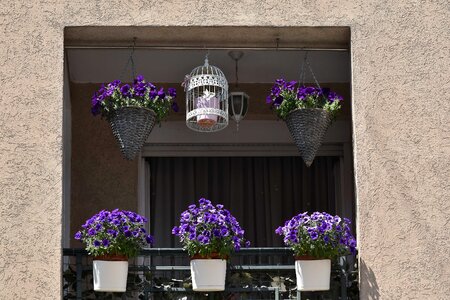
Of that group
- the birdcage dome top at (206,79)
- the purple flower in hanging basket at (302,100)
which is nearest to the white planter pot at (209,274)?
the purple flower in hanging basket at (302,100)

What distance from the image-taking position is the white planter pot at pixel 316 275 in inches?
366

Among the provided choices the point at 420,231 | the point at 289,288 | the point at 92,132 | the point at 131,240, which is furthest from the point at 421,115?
the point at 92,132

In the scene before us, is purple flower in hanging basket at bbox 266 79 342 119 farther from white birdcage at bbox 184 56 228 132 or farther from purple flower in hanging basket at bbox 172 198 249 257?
purple flower in hanging basket at bbox 172 198 249 257

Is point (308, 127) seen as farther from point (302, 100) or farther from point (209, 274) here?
point (209, 274)

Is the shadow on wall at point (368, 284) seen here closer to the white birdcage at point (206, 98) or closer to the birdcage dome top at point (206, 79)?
the white birdcage at point (206, 98)

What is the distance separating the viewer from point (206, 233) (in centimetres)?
923

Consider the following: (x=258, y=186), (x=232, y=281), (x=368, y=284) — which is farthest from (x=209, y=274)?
(x=258, y=186)

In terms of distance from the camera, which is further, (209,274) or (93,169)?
(93,169)

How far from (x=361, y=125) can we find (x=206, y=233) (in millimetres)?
1581

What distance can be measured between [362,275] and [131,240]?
1.87 metres

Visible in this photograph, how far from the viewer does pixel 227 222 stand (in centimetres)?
931

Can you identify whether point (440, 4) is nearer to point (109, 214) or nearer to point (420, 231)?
point (420, 231)

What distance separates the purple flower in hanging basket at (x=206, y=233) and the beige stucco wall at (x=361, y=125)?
1.02 meters

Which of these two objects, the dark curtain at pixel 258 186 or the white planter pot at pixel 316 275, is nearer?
the white planter pot at pixel 316 275
